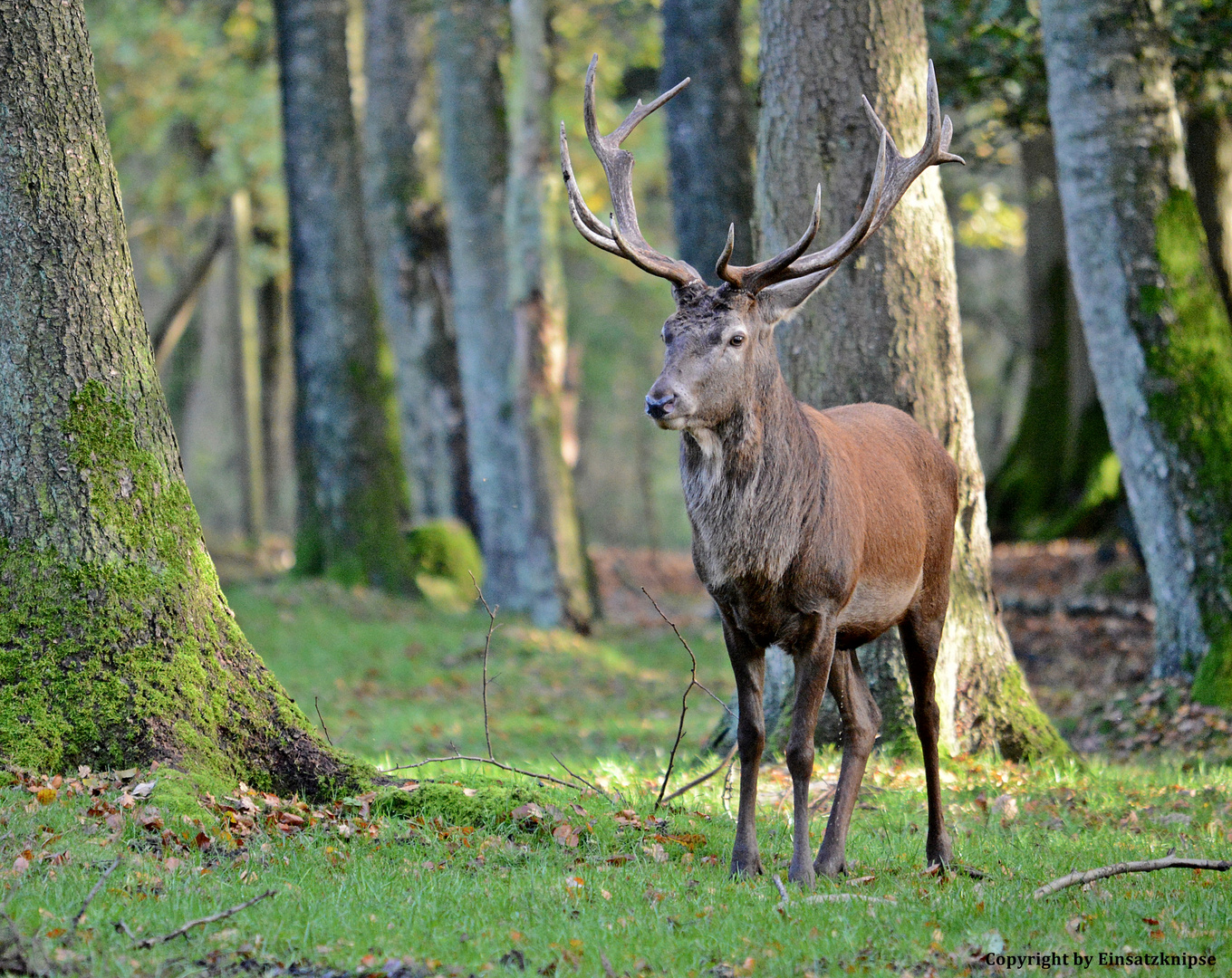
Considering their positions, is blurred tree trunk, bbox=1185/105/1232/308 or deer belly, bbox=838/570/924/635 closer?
deer belly, bbox=838/570/924/635

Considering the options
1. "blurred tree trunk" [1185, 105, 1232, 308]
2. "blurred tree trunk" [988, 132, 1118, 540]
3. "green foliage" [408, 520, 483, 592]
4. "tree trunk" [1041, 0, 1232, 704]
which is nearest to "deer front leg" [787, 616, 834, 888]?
"tree trunk" [1041, 0, 1232, 704]

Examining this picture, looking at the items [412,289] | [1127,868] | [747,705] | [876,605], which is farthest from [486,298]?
[1127,868]

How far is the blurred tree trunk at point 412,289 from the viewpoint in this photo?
62.9ft

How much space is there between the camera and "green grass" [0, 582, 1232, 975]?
443 centimetres

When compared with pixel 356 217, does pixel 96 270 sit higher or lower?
lower

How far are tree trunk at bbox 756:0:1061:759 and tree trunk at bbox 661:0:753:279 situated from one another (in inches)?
207

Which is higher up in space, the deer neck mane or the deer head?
the deer head

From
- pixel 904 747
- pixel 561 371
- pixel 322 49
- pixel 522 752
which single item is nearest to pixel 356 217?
pixel 322 49

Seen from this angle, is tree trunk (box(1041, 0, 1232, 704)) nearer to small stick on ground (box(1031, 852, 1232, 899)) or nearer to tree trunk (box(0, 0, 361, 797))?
small stick on ground (box(1031, 852, 1232, 899))

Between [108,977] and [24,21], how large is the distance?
4.11 meters

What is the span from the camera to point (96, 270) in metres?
5.86

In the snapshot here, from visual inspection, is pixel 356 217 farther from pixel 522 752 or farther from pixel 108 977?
pixel 108 977

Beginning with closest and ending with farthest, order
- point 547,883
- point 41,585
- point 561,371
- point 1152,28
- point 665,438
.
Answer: point 547,883
point 41,585
point 1152,28
point 561,371
point 665,438

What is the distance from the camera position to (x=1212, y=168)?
13.9m
